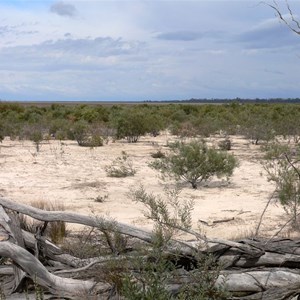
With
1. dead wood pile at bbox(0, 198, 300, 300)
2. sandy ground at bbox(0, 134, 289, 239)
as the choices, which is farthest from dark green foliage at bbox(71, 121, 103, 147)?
dead wood pile at bbox(0, 198, 300, 300)

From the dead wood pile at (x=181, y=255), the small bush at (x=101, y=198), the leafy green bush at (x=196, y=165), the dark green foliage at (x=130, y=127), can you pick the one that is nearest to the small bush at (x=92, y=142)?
the dark green foliage at (x=130, y=127)

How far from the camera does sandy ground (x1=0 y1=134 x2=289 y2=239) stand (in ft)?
33.3

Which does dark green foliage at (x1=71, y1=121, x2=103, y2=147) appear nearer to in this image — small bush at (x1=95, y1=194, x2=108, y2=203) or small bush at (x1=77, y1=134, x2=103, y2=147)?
small bush at (x1=77, y1=134, x2=103, y2=147)

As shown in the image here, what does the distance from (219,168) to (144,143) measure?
11.9 meters

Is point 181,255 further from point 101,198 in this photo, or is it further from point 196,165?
point 196,165

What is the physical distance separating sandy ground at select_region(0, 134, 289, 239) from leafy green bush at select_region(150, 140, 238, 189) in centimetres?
30

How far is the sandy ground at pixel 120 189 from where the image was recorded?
33.3 ft

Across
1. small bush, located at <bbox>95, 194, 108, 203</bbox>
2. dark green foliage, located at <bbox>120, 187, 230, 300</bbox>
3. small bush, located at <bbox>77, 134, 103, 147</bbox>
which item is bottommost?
small bush, located at <bbox>95, 194, 108, 203</bbox>

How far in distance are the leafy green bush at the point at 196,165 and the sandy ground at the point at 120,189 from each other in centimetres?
30

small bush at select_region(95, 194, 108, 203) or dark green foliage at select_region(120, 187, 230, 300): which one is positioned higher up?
dark green foliage at select_region(120, 187, 230, 300)

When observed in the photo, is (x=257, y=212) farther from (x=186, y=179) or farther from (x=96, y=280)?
(x=96, y=280)

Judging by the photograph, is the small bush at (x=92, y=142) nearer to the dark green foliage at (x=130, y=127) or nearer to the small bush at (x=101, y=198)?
the dark green foliage at (x=130, y=127)

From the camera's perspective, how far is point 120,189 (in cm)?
1334

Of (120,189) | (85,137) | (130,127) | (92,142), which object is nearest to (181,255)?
(120,189)
